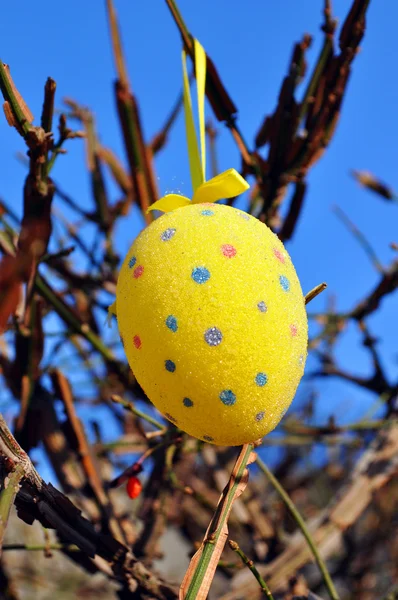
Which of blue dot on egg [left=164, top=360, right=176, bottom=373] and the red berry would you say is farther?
the red berry

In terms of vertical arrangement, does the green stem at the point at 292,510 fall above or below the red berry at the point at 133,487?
below

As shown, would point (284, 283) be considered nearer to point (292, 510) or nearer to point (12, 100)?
point (292, 510)

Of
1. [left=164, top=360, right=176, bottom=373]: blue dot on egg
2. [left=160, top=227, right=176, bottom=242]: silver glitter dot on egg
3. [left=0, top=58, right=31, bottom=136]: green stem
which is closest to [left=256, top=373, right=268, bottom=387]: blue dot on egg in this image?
[left=164, top=360, right=176, bottom=373]: blue dot on egg

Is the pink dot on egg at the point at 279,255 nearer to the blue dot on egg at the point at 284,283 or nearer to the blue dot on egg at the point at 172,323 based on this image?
the blue dot on egg at the point at 284,283

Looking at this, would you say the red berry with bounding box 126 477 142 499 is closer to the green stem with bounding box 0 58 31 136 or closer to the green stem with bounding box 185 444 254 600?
the green stem with bounding box 185 444 254 600

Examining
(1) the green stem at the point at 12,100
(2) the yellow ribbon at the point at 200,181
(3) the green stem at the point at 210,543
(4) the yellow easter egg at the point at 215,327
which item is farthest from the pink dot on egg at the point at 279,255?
(1) the green stem at the point at 12,100

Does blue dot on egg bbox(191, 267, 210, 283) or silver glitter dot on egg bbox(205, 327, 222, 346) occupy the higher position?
blue dot on egg bbox(191, 267, 210, 283)

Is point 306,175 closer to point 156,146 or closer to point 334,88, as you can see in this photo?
point 334,88

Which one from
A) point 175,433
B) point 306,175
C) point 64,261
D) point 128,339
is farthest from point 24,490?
point 64,261
